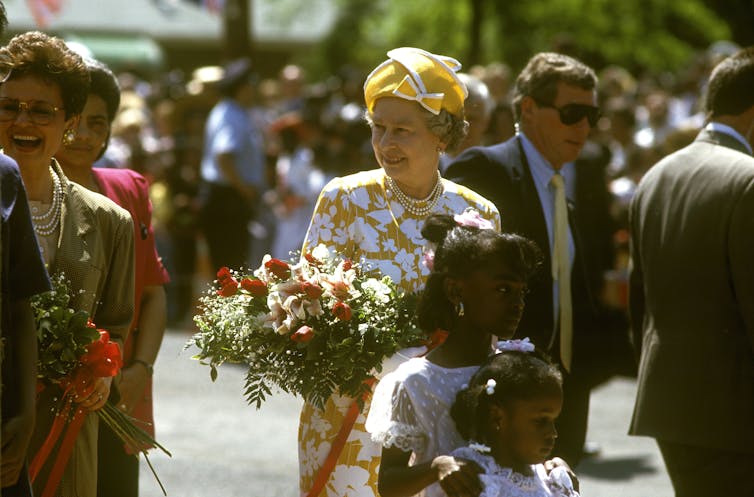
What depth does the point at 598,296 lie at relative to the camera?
22.6ft

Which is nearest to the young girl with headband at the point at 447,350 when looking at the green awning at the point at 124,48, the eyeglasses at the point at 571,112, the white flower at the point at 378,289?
the white flower at the point at 378,289

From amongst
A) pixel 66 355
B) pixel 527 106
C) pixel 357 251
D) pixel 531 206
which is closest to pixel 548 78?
pixel 527 106

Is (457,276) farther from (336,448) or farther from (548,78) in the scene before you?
(548,78)

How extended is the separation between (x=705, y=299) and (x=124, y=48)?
37.9m

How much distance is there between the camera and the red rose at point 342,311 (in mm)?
4523

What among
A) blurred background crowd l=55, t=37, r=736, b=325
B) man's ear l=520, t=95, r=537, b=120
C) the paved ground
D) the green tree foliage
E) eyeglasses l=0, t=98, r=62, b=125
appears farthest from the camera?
the green tree foliage

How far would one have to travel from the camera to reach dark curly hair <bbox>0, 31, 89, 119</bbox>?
182 inches

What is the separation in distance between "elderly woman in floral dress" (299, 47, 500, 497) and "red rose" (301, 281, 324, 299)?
40 cm

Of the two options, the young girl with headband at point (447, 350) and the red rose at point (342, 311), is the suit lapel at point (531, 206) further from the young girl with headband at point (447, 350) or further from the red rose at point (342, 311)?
the red rose at point (342, 311)

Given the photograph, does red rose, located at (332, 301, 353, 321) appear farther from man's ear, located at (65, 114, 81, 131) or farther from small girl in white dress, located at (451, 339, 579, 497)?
man's ear, located at (65, 114, 81, 131)

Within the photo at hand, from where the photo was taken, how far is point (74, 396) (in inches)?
179

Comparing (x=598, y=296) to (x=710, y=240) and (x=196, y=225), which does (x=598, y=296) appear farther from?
(x=196, y=225)

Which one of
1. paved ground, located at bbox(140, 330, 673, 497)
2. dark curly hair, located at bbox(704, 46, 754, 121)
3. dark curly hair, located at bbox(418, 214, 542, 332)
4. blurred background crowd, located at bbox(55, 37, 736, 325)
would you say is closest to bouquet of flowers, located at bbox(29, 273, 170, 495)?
dark curly hair, located at bbox(418, 214, 542, 332)

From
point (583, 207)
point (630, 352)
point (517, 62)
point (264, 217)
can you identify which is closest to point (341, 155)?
point (264, 217)
